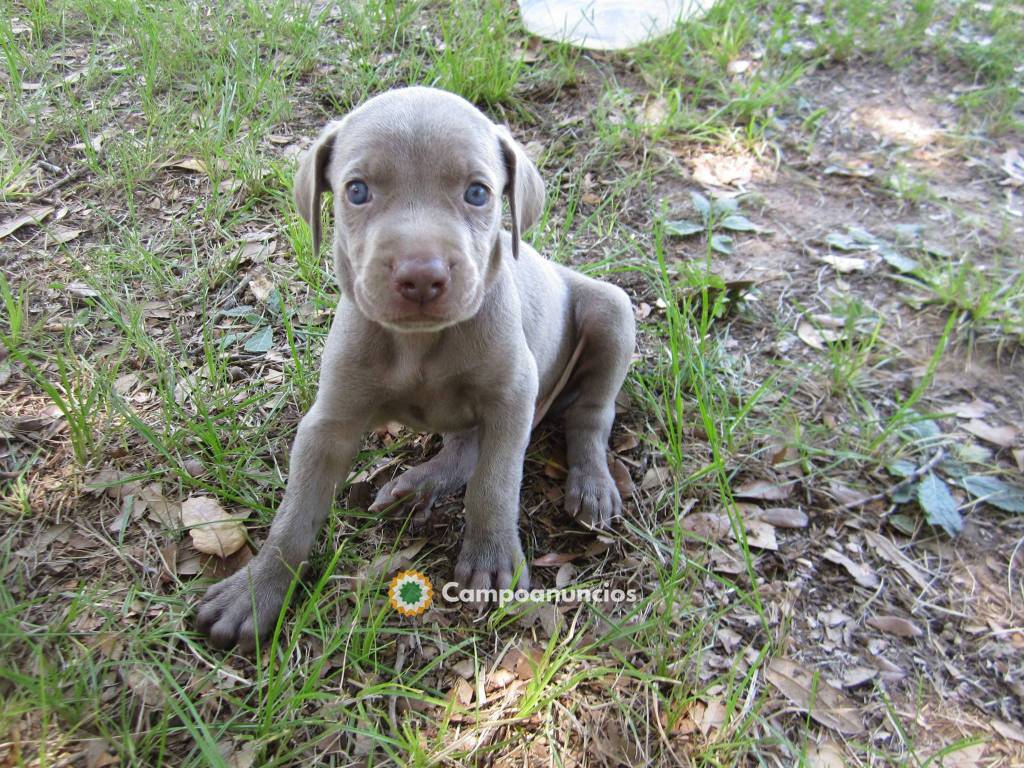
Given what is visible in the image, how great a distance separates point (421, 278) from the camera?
7.64 ft

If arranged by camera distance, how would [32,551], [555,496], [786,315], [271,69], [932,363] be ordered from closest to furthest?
[32,551] < [555,496] < [932,363] < [786,315] < [271,69]

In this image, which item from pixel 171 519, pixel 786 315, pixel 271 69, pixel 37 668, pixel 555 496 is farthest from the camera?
pixel 271 69

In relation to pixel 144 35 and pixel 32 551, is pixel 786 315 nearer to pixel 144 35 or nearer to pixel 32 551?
pixel 32 551

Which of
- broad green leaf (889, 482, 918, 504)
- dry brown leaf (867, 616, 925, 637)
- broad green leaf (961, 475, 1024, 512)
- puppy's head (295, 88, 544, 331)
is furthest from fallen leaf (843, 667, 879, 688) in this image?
puppy's head (295, 88, 544, 331)

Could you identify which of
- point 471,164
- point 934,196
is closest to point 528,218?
point 471,164

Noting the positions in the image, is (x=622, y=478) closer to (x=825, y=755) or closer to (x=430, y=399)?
(x=430, y=399)

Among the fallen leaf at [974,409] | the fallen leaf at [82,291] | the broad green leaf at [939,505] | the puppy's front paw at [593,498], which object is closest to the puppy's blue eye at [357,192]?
the puppy's front paw at [593,498]

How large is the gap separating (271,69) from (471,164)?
3337mm

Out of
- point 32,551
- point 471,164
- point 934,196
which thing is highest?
point 471,164

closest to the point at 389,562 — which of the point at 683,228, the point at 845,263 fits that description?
the point at 683,228

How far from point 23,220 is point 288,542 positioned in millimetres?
2817

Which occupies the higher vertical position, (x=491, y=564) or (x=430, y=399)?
(x=430, y=399)

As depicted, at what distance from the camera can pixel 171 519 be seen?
3.12 meters

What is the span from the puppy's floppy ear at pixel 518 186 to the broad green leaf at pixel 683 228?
78.1 inches
